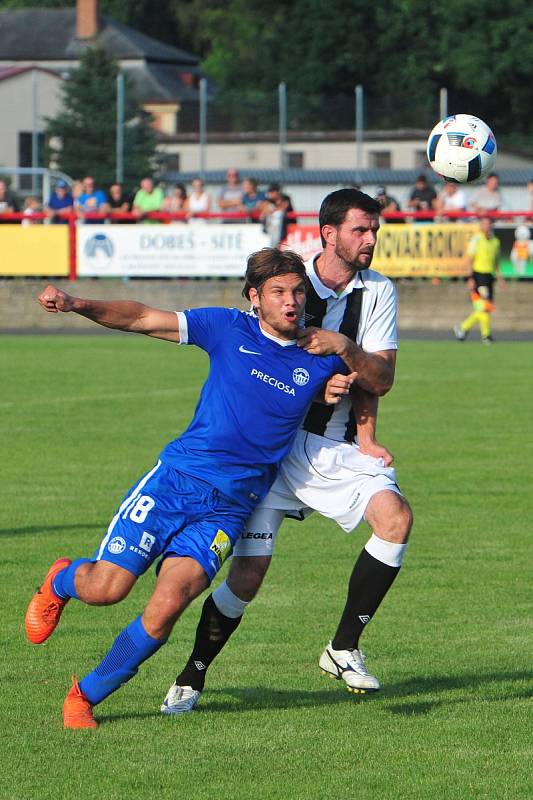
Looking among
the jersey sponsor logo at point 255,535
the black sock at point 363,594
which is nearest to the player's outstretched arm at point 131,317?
the jersey sponsor logo at point 255,535

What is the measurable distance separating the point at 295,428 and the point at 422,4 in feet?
243


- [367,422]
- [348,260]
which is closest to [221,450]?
[367,422]

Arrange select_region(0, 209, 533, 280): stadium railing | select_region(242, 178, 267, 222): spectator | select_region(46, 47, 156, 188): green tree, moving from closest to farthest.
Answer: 1. select_region(0, 209, 533, 280): stadium railing
2. select_region(242, 178, 267, 222): spectator
3. select_region(46, 47, 156, 188): green tree

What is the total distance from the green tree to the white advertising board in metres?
26.5

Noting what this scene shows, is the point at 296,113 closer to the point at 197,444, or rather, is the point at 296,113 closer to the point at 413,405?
the point at 413,405

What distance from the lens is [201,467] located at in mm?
5859

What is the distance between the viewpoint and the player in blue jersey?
571 centimetres

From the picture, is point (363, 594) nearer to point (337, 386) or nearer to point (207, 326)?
point (337, 386)

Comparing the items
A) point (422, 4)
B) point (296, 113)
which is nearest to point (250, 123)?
point (296, 113)

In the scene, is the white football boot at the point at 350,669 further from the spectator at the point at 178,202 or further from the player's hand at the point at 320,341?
the spectator at the point at 178,202

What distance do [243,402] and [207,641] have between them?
102 centimetres

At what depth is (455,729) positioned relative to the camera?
5891 millimetres

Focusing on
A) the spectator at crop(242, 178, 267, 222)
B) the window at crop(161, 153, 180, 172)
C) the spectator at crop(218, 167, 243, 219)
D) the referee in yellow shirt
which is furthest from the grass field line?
the window at crop(161, 153, 180, 172)

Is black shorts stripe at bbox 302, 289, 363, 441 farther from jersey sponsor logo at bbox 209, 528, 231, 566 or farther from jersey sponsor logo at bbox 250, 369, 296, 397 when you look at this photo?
jersey sponsor logo at bbox 209, 528, 231, 566
